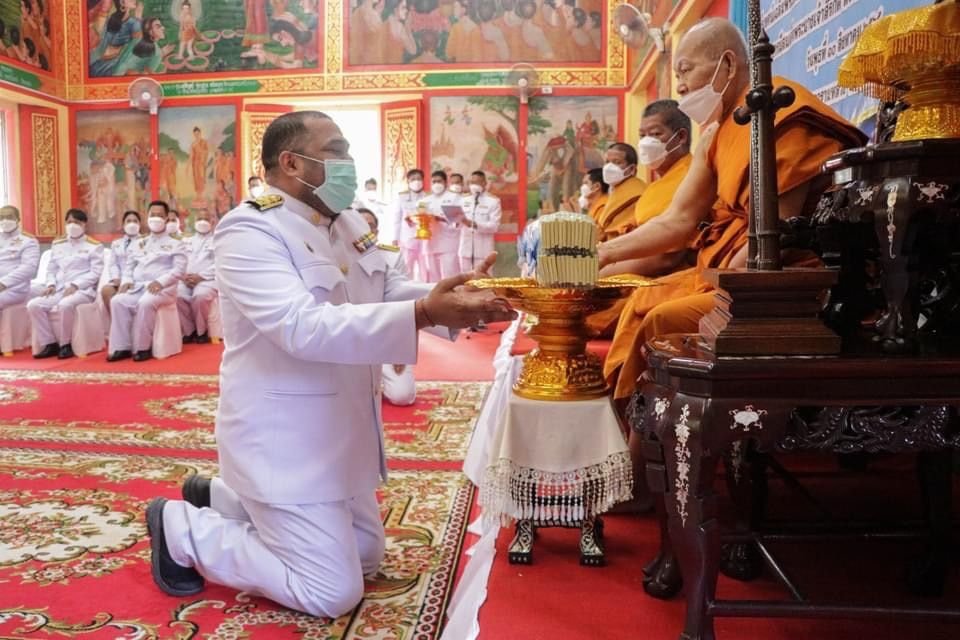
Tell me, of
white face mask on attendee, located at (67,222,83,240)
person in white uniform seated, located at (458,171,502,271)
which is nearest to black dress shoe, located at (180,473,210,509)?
white face mask on attendee, located at (67,222,83,240)

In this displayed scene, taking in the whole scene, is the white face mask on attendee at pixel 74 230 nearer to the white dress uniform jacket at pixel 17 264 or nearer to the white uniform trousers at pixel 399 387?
the white dress uniform jacket at pixel 17 264

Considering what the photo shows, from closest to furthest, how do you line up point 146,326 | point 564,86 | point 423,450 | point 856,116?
point 856,116, point 423,450, point 146,326, point 564,86

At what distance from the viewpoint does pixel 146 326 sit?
734 centimetres

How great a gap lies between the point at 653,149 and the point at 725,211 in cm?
104

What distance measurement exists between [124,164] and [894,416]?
43.4 feet

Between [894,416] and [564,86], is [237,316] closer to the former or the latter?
[894,416]

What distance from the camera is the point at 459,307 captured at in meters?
1.84

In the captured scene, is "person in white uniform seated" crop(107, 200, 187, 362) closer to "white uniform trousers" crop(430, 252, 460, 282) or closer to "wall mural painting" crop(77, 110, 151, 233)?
"white uniform trousers" crop(430, 252, 460, 282)

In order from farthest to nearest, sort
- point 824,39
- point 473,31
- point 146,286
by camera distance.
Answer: point 473,31 → point 146,286 → point 824,39

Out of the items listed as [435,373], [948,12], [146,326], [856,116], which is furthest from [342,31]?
[948,12]

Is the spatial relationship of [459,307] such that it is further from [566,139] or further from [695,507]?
[566,139]

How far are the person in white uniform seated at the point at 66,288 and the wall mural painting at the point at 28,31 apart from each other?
4.37 m

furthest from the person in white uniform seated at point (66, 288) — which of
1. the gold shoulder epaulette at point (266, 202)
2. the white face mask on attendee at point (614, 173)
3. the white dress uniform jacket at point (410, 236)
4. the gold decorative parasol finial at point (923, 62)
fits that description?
the gold decorative parasol finial at point (923, 62)

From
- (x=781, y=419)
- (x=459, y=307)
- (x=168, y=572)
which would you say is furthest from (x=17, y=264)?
(x=781, y=419)
